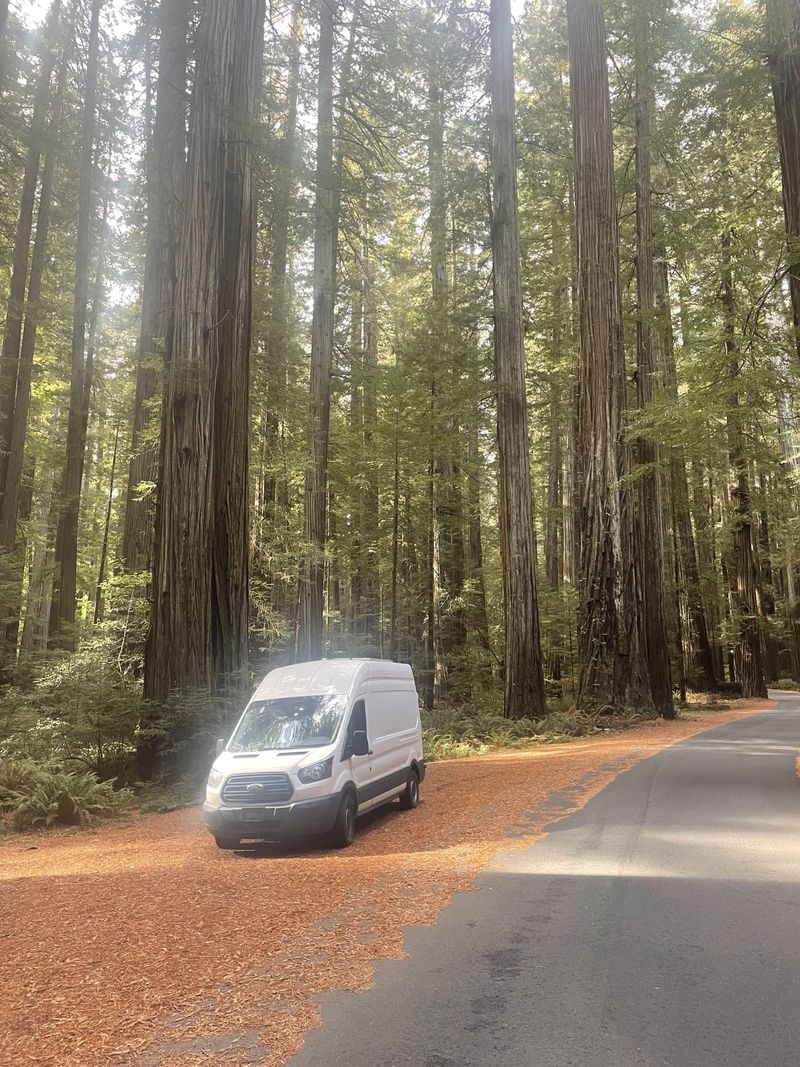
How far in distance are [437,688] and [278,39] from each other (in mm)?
19606

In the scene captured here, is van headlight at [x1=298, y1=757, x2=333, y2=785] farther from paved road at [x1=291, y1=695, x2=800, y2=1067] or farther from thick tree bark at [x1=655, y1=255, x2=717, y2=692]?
thick tree bark at [x1=655, y1=255, x2=717, y2=692]

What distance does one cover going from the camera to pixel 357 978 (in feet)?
13.7

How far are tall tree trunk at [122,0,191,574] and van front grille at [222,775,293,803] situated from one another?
754 cm

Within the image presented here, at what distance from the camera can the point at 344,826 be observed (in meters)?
8.07

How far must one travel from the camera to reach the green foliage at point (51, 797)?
10.2 m

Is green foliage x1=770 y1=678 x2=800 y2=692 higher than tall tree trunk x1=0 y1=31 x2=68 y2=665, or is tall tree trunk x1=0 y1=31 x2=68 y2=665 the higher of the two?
tall tree trunk x1=0 y1=31 x2=68 y2=665

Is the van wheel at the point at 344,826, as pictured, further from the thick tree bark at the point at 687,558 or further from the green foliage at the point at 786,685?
the green foliage at the point at 786,685

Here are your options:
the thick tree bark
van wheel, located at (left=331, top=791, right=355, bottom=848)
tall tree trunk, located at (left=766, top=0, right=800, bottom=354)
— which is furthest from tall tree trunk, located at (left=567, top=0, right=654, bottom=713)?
van wheel, located at (left=331, top=791, right=355, bottom=848)

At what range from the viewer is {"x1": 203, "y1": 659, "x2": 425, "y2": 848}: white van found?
7.86m

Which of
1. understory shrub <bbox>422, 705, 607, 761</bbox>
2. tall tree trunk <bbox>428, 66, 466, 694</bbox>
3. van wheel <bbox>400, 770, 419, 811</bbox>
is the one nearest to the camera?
van wheel <bbox>400, 770, 419, 811</bbox>

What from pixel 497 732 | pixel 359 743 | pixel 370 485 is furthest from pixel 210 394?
pixel 370 485

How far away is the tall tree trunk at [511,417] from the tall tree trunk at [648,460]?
3141 millimetres

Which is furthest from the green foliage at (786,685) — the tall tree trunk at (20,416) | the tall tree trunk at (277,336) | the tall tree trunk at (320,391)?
the tall tree trunk at (20,416)

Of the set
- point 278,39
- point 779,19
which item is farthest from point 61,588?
point 779,19
